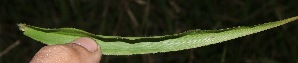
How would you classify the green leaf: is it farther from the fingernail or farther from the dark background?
the dark background

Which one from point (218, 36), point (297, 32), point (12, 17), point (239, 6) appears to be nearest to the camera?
point (218, 36)

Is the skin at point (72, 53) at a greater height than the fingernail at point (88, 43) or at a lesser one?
lesser

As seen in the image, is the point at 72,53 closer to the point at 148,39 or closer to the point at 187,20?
the point at 148,39

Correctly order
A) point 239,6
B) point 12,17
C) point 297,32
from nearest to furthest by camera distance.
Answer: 1. point 297,32
2. point 239,6
3. point 12,17

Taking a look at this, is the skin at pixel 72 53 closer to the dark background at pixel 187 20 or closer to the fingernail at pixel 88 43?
the fingernail at pixel 88 43

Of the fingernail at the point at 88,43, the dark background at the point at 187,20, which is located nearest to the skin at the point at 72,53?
the fingernail at the point at 88,43

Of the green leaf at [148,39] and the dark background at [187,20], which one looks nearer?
the green leaf at [148,39]

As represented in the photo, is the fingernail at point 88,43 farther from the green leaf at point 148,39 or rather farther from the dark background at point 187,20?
the dark background at point 187,20

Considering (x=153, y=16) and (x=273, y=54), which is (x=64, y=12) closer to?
(x=153, y=16)

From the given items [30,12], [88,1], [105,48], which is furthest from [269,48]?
[105,48]
